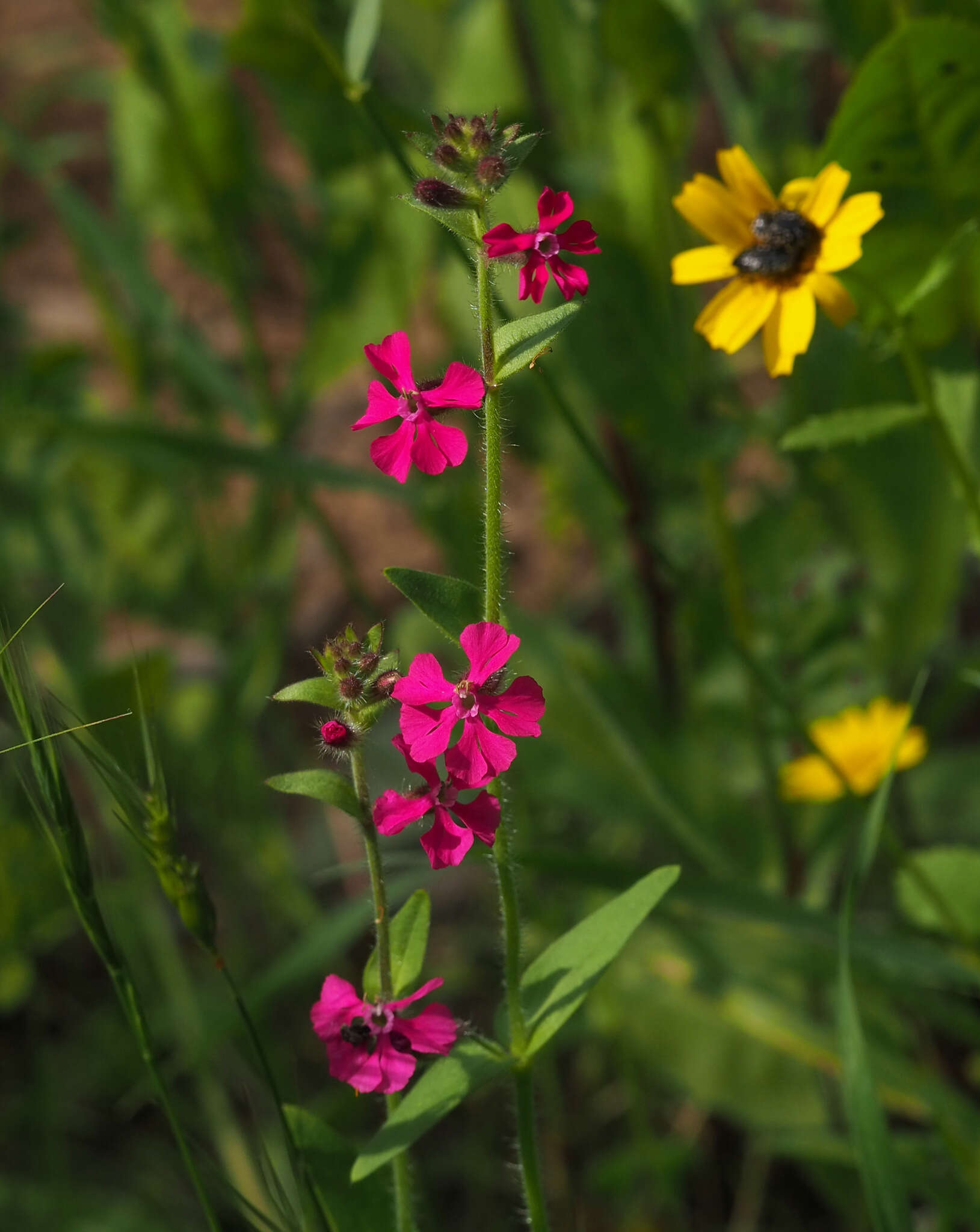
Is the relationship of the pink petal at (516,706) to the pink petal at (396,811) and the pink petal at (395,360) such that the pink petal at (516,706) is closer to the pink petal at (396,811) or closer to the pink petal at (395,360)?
the pink petal at (396,811)

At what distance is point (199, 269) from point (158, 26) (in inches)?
13.3

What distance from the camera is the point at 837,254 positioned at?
0.80 metres

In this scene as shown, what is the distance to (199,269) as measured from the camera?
194 cm

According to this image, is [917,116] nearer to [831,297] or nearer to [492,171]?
[831,297]

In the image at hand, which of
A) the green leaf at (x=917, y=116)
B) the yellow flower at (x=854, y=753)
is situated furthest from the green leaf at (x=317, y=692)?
the yellow flower at (x=854, y=753)

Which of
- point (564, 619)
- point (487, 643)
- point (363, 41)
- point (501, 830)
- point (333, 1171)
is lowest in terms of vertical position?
point (564, 619)

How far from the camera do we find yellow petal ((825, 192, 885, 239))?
79cm

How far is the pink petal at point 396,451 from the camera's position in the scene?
1.97 feet

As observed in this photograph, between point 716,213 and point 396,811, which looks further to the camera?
point 716,213

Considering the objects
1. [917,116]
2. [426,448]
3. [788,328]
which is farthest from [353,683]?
[917,116]

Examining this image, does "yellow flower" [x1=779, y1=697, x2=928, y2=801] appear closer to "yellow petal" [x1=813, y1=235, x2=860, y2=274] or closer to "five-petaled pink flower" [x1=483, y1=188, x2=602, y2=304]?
"yellow petal" [x1=813, y1=235, x2=860, y2=274]

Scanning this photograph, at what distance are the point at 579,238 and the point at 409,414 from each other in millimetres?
117

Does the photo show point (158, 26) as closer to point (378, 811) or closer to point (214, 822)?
point (214, 822)

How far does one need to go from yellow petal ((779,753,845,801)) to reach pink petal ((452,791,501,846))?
2.68 feet
